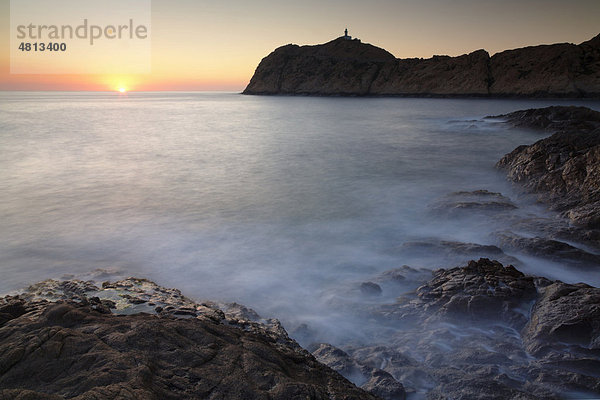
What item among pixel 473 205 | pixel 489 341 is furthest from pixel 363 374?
pixel 473 205

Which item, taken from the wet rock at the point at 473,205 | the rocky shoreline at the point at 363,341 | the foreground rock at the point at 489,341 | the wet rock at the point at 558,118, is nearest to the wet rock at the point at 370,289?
the rocky shoreline at the point at 363,341

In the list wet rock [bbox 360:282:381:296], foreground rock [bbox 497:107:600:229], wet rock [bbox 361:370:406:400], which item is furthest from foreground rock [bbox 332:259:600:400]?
foreground rock [bbox 497:107:600:229]

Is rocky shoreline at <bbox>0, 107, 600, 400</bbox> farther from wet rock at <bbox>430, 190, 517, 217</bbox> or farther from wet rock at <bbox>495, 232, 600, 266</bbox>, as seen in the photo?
wet rock at <bbox>430, 190, 517, 217</bbox>

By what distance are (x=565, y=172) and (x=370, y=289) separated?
205 inches

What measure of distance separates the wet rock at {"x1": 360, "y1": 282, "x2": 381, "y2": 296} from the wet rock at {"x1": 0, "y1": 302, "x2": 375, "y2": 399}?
6.27ft

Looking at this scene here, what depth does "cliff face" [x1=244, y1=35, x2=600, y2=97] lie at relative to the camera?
50812 millimetres

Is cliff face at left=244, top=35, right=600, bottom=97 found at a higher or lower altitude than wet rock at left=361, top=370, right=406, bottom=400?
higher

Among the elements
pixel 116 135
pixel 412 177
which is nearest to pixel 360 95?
pixel 116 135

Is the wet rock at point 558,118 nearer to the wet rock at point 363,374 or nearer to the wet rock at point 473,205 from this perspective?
the wet rock at point 473,205

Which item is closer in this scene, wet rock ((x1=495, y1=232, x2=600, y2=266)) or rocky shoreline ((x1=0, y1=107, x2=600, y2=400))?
rocky shoreline ((x1=0, y1=107, x2=600, y2=400))

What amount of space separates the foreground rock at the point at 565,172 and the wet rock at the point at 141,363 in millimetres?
Result: 5329

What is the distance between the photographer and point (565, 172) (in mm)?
6934

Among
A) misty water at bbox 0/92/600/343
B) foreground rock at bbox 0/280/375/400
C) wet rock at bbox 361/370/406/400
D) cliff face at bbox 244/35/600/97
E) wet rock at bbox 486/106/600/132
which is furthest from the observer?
cliff face at bbox 244/35/600/97

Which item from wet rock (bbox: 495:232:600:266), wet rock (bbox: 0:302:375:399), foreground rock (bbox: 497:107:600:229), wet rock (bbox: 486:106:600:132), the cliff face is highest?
the cliff face
